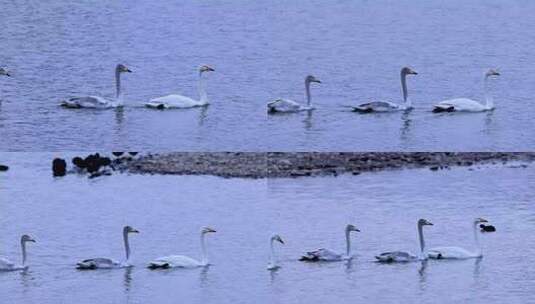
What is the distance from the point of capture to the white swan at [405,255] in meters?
12.6

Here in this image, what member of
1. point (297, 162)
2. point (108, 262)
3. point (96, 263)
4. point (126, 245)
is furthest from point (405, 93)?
point (96, 263)

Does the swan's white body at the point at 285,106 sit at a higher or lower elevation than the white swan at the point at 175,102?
lower

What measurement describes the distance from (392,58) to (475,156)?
12.6 ft

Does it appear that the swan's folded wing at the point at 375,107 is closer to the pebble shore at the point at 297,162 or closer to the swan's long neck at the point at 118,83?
the pebble shore at the point at 297,162

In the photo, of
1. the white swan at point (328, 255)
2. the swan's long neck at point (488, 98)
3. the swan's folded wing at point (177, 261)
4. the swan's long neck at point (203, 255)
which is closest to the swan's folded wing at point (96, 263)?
the swan's folded wing at point (177, 261)

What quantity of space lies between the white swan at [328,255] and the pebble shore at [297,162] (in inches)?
16.8

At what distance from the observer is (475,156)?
13203 mm

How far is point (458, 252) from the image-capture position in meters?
13.1

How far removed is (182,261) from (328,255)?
0.83 meters

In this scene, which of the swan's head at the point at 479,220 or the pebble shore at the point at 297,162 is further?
the swan's head at the point at 479,220

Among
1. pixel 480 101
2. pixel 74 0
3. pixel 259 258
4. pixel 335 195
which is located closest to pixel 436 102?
pixel 480 101

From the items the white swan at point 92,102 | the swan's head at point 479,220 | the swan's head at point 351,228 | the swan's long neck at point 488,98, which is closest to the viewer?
the swan's head at point 351,228

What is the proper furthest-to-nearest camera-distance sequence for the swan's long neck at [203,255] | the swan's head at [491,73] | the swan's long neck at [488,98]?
the swan's head at [491,73]
the swan's long neck at [488,98]
the swan's long neck at [203,255]

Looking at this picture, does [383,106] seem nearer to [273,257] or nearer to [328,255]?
[328,255]
